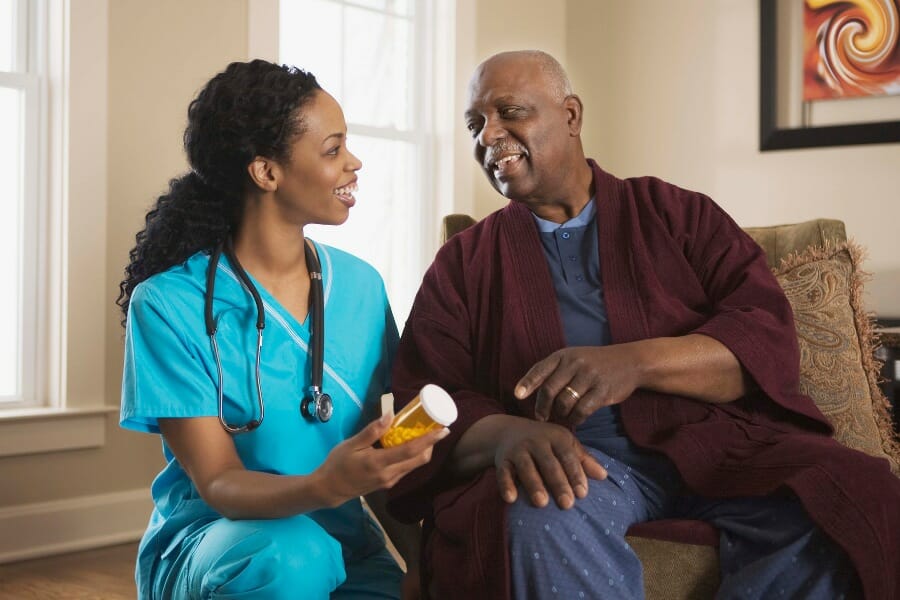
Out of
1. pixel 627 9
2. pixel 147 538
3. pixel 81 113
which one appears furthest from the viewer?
pixel 627 9

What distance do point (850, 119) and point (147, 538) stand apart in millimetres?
3249

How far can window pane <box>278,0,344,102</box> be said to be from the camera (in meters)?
3.89

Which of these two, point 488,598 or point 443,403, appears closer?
point 443,403

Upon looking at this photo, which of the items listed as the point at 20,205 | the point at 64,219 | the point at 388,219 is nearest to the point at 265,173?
the point at 64,219

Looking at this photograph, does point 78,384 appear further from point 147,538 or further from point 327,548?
point 327,548

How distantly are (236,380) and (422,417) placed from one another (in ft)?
1.58

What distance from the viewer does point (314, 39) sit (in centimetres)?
398

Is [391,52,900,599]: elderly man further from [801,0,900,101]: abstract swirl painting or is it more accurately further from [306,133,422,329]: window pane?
[801,0,900,101]: abstract swirl painting

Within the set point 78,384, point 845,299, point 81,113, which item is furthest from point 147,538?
point 81,113

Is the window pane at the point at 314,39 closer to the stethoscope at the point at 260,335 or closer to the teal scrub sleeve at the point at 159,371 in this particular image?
the stethoscope at the point at 260,335

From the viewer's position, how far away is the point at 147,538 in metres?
1.62

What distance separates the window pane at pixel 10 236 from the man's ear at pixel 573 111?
6.29ft

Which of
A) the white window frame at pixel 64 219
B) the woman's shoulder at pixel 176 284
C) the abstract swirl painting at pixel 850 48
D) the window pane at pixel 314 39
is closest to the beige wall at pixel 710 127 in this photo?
the abstract swirl painting at pixel 850 48

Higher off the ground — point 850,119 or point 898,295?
→ point 850,119
